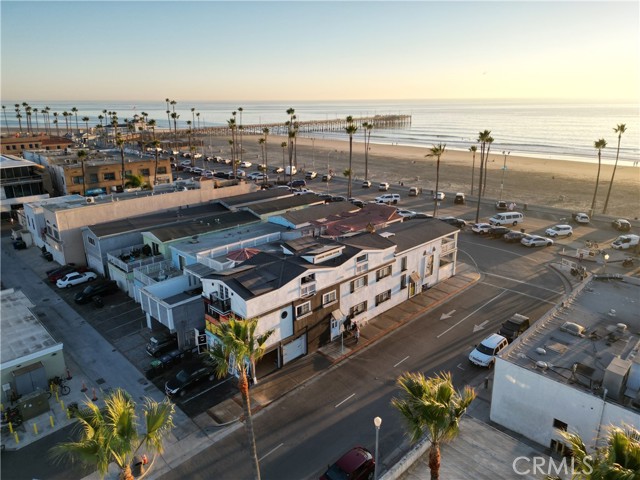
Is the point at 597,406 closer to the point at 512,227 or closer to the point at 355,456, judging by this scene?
the point at 355,456

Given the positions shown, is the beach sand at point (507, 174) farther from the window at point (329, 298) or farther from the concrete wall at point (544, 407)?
the concrete wall at point (544, 407)

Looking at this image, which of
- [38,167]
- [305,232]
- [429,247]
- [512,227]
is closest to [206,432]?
[305,232]

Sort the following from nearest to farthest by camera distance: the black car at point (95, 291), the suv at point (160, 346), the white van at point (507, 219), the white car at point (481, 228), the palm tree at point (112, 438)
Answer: the palm tree at point (112, 438), the suv at point (160, 346), the black car at point (95, 291), the white car at point (481, 228), the white van at point (507, 219)

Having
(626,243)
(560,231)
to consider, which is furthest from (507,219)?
(626,243)

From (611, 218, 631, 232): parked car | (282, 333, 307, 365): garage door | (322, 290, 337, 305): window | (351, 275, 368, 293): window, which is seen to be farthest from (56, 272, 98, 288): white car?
(611, 218, 631, 232): parked car

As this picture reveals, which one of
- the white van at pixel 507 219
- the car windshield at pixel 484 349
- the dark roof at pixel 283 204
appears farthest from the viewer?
the white van at pixel 507 219

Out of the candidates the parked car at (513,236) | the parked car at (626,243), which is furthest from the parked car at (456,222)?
the parked car at (626,243)

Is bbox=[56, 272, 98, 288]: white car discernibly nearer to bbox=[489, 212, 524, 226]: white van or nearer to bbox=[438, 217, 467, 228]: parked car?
bbox=[438, 217, 467, 228]: parked car

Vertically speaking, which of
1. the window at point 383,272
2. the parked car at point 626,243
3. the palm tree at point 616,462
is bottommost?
the parked car at point 626,243
